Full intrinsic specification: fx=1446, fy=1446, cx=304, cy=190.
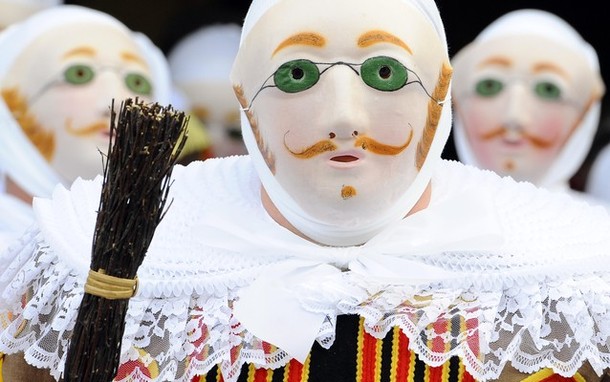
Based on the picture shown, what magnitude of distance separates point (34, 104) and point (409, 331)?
2.24m

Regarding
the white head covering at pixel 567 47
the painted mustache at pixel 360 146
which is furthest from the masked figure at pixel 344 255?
the white head covering at pixel 567 47

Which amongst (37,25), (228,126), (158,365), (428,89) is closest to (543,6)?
(228,126)

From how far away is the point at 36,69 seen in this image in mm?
4730

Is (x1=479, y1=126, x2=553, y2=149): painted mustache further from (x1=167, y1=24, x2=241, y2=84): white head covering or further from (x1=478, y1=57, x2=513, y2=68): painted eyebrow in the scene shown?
(x1=167, y1=24, x2=241, y2=84): white head covering

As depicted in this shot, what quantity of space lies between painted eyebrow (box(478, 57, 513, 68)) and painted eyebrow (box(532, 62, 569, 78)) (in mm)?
92

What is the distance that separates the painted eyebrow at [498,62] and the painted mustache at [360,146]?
225 cm

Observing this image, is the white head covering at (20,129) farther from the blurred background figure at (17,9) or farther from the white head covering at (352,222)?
the white head covering at (352,222)

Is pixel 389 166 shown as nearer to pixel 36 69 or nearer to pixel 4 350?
pixel 4 350

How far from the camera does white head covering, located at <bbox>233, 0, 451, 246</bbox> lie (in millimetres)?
3043

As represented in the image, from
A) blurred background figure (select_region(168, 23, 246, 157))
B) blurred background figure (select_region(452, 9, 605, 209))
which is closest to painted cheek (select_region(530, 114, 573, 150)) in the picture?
blurred background figure (select_region(452, 9, 605, 209))

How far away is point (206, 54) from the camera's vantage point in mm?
6117

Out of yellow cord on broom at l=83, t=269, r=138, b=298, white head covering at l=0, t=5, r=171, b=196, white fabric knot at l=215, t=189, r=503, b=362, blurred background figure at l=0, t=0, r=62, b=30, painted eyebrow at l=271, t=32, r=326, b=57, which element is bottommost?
yellow cord on broom at l=83, t=269, r=138, b=298

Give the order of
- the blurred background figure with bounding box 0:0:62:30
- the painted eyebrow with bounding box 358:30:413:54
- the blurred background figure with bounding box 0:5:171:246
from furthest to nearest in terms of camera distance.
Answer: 1. the blurred background figure with bounding box 0:0:62:30
2. the blurred background figure with bounding box 0:5:171:246
3. the painted eyebrow with bounding box 358:30:413:54

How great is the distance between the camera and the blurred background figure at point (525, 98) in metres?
5.14
